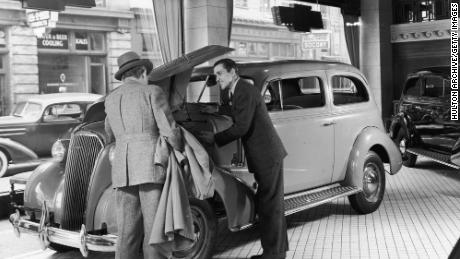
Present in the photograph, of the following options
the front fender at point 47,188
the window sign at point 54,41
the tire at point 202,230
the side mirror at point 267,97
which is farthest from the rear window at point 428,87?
the front fender at point 47,188

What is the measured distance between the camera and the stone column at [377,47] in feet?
53.1

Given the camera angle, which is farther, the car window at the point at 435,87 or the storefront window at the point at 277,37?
the storefront window at the point at 277,37

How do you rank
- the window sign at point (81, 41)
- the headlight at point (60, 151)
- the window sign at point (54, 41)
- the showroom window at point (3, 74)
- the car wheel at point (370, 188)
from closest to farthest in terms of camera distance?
the headlight at point (60, 151)
the car wheel at point (370, 188)
the showroom window at point (3, 74)
the window sign at point (54, 41)
the window sign at point (81, 41)

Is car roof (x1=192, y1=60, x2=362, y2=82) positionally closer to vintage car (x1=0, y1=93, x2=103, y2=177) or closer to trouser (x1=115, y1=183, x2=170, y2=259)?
trouser (x1=115, y1=183, x2=170, y2=259)

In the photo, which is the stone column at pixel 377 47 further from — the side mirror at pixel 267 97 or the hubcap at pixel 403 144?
Result: the side mirror at pixel 267 97

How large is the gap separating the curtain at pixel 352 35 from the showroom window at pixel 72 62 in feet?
27.5

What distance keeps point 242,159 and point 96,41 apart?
15.8 ft

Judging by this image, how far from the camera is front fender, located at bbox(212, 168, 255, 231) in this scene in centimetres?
502

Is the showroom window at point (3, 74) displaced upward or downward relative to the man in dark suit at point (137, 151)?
upward

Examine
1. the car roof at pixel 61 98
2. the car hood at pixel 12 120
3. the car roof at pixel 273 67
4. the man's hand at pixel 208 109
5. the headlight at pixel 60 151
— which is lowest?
the headlight at pixel 60 151

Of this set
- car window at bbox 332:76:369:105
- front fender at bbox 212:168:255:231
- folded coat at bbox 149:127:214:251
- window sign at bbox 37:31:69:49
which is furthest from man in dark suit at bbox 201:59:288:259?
window sign at bbox 37:31:69:49

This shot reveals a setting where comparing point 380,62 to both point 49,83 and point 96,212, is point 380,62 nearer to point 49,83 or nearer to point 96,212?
point 49,83

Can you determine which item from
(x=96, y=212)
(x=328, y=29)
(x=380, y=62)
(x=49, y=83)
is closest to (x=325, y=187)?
(x=96, y=212)

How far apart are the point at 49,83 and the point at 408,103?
6350 mm
